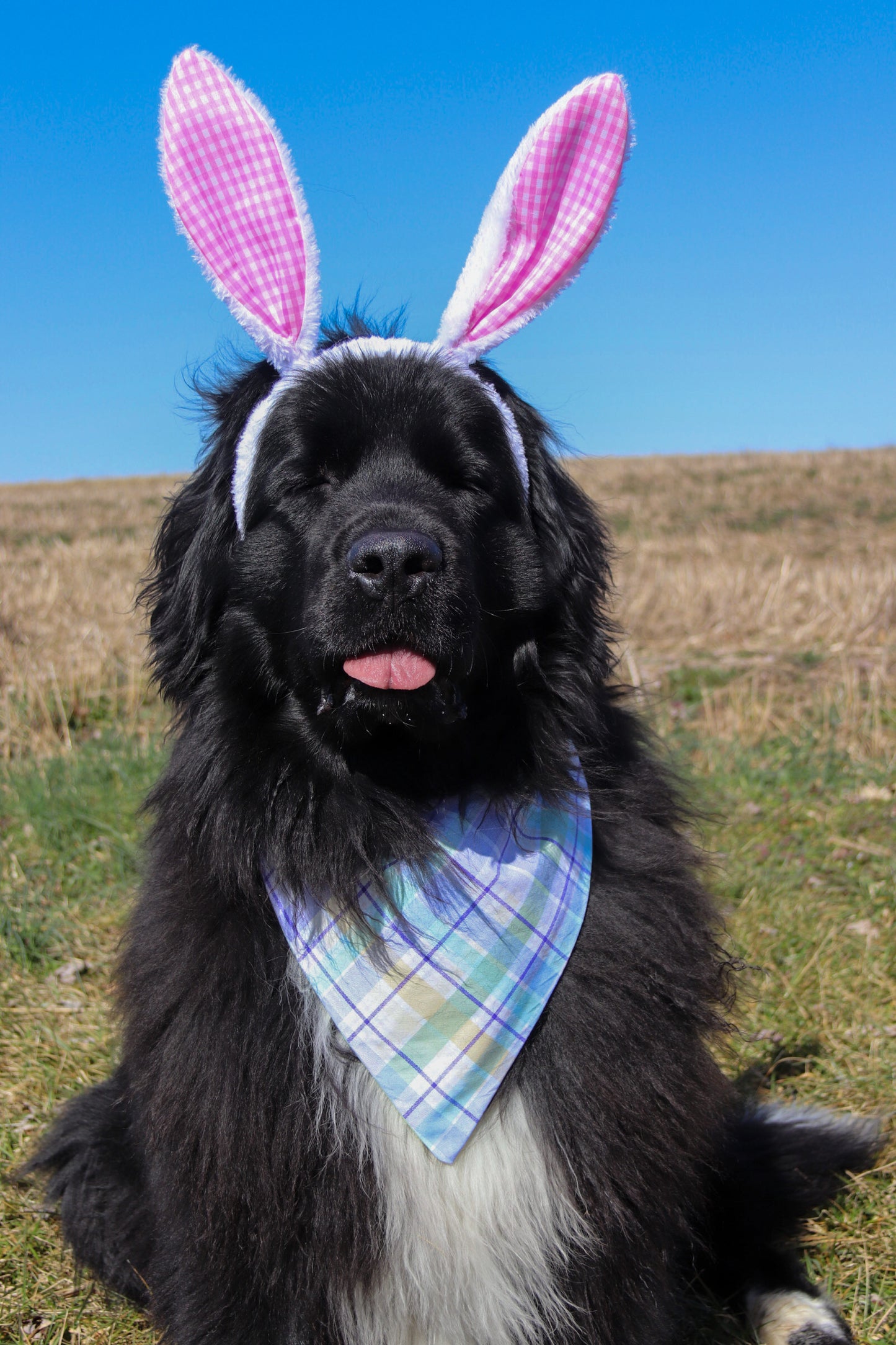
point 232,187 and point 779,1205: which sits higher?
point 232,187

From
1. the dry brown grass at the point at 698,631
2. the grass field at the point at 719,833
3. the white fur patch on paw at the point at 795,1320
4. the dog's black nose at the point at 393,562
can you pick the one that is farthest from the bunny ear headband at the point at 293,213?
the white fur patch on paw at the point at 795,1320

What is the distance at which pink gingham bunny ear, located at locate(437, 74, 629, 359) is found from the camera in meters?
2.11

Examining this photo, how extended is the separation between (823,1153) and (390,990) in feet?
4.72

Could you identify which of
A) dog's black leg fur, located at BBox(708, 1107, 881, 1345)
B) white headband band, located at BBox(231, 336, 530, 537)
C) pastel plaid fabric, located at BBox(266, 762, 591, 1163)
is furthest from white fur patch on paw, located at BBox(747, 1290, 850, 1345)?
white headband band, located at BBox(231, 336, 530, 537)

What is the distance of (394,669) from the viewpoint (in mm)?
2021

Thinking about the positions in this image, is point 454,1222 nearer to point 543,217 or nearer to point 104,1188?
point 104,1188

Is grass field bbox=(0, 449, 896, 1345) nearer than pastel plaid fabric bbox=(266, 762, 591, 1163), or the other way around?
pastel plaid fabric bbox=(266, 762, 591, 1163)

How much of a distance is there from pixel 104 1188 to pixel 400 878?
1186mm

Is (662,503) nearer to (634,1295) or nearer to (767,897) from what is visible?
(767,897)

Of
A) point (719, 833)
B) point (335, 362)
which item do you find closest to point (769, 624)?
point (719, 833)

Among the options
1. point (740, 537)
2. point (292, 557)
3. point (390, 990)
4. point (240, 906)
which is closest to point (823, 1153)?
point (390, 990)

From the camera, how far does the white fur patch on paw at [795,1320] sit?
2354 millimetres

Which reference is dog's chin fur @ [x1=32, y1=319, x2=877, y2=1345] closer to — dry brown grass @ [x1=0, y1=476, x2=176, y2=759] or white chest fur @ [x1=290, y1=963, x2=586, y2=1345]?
white chest fur @ [x1=290, y1=963, x2=586, y2=1345]

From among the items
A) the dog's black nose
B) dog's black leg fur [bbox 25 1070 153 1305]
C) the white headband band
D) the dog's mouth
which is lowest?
dog's black leg fur [bbox 25 1070 153 1305]
